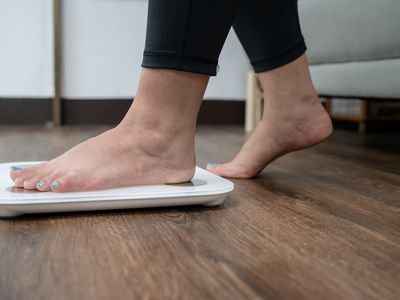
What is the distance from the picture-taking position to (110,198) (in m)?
0.68

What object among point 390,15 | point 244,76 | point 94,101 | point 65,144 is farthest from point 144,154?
point 244,76

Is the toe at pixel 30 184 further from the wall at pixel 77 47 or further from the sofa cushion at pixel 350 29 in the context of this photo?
the wall at pixel 77 47

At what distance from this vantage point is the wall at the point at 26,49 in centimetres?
249

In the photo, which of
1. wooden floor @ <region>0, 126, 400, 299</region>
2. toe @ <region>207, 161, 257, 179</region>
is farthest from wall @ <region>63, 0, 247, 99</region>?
wooden floor @ <region>0, 126, 400, 299</region>

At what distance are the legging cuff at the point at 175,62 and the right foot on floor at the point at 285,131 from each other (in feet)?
0.90

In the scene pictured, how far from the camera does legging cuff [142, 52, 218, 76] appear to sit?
2.38ft

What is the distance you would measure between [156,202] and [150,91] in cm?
16

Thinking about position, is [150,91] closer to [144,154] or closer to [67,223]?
[144,154]

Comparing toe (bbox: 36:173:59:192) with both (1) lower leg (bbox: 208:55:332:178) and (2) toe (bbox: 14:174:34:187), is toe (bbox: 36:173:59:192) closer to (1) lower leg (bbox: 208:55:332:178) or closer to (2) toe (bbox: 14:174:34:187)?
(2) toe (bbox: 14:174:34:187)

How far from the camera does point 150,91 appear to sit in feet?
2.43

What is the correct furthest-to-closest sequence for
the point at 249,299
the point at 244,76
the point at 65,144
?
1. the point at 244,76
2. the point at 65,144
3. the point at 249,299

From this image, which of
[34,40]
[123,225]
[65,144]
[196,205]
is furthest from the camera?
[34,40]

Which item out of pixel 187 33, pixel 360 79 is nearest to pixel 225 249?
pixel 187 33

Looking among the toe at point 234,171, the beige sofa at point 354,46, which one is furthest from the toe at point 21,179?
the beige sofa at point 354,46
